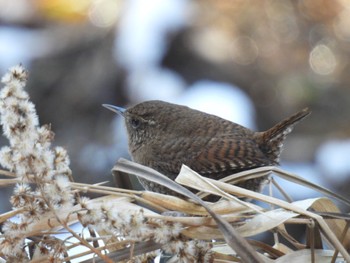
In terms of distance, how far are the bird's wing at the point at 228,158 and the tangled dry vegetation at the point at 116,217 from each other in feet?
4.28

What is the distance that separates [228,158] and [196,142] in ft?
0.80

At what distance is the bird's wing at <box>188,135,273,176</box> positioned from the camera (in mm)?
3658

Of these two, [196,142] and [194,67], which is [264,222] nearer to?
[196,142]

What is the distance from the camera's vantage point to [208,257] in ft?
6.98

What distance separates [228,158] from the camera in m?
3.70

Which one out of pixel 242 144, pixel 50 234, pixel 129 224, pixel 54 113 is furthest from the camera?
pixel 54 113

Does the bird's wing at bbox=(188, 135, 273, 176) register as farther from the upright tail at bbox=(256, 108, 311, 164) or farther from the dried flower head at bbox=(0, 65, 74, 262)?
the dried flower head at bbox=(0, 65, 74, 262)

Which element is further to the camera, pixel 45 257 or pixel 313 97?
pixel 313 97

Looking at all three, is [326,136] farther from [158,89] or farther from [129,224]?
[129,224]

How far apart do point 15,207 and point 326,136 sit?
12.0 feet

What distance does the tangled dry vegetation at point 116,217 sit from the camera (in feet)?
6.88

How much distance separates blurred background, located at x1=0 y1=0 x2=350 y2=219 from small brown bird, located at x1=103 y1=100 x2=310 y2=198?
85cm

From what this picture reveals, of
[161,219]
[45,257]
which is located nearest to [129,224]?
[161,219]

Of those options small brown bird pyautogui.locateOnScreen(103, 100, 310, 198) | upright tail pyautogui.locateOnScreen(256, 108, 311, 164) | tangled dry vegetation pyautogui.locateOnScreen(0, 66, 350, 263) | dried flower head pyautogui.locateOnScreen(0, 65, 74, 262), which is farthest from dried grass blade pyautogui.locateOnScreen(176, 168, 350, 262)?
upright tail pyautogui.locateOnScreen(256, 108, 311, 164)
